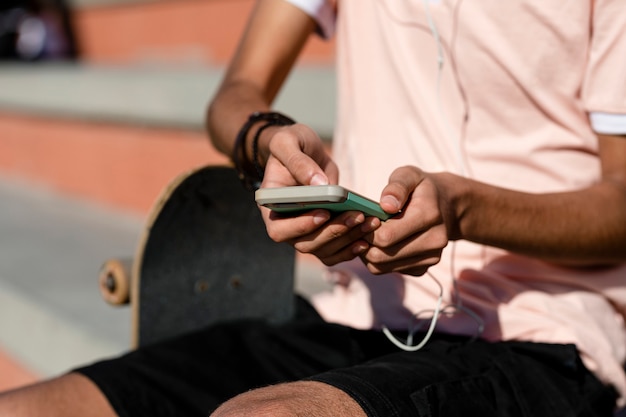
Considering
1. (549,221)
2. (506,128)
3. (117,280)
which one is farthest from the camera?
(117,280)

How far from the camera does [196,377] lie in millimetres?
1525

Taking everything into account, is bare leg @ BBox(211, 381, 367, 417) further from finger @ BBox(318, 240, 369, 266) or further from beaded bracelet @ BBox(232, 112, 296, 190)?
beaded bracelet @ BBox(232, 112, 296, 190)

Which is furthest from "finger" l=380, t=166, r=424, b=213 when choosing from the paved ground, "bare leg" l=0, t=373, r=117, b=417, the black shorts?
the paved ground

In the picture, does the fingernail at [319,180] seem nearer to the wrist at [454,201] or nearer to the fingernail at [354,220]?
the fingernail at [354,220]

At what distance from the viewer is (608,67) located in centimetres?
135

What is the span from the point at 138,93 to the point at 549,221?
3.05 metres

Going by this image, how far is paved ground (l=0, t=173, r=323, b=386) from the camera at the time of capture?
271cm

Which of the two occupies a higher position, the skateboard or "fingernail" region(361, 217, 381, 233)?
"fingernail" region(361, 217, 381, 233)

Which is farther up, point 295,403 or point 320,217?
point 320,217

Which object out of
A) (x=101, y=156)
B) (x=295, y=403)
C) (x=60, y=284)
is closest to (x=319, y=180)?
(x=295, y=403)

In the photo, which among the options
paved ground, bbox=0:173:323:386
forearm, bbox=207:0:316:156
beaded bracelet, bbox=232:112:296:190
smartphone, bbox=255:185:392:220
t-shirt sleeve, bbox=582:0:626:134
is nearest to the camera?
smartphone, bbox=255:185:392:220

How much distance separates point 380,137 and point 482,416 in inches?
22.3

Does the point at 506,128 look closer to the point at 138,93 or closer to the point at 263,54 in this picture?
the point at 263,54

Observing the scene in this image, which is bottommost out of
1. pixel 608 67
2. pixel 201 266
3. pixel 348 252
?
pixel 201 266
